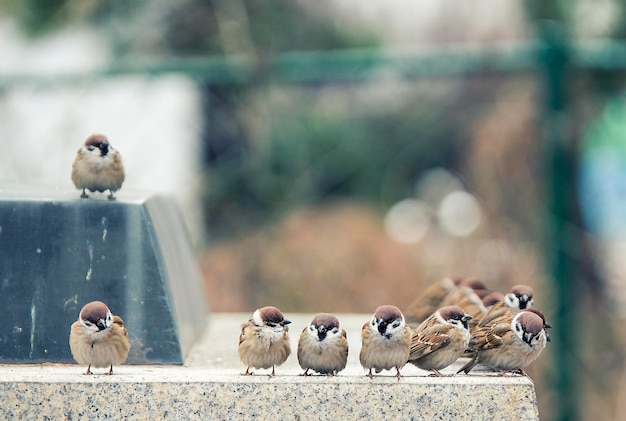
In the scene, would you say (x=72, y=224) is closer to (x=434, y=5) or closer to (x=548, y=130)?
(x=548, y=130)

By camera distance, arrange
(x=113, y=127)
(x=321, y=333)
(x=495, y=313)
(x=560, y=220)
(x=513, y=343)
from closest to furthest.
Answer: (x=321, y=333), (x=513, y=343), (x=495, y=313), (x=560, y=220), (x=113, y=127)

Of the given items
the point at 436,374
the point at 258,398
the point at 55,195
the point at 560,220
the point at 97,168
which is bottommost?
the point at 258,398

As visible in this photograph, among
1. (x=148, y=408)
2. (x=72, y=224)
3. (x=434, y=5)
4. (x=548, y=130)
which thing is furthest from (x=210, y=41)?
(x=148, y=408)

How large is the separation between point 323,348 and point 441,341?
1.81 feet

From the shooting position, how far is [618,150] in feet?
26.5

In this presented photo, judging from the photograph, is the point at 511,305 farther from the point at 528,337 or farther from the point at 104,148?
the point at 104,148

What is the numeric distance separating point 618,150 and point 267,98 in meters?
3.04

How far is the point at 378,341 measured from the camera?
380 centimetres

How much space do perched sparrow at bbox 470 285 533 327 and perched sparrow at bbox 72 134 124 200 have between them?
72.0 inches

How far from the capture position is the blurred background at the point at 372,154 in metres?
7.77

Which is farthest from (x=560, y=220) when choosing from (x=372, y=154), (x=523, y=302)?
(x=523, y=302)

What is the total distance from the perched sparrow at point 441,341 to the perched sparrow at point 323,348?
40cm

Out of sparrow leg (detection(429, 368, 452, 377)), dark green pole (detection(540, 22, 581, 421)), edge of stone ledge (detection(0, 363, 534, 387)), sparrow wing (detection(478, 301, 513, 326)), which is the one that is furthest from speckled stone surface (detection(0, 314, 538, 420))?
dark green pole (detection(540, 22, 581, 421))

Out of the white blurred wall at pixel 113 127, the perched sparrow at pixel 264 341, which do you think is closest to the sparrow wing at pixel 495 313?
the perched sparrow at pixel 264 341
